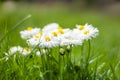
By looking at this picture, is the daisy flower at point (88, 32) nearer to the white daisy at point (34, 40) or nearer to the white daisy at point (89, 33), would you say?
the white daisy at point (89, 33)

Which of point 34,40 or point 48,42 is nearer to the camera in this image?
point 48,42

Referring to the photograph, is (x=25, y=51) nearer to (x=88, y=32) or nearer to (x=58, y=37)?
(x=58, y=37)

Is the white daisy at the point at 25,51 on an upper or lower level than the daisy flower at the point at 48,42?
upper

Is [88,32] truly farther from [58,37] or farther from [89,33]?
[58,37]

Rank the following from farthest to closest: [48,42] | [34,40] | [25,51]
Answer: [25,51] < [34,40] < [48,42]

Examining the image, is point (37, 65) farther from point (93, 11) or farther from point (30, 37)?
point (93, 11)

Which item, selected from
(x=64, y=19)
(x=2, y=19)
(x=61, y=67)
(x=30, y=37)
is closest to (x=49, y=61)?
(x=61, y=67)

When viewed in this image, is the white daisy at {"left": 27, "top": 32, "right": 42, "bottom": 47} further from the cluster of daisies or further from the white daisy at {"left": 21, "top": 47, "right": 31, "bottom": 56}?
the white daisy at {"left": 21, "top": 47, "right": 31, "bottom": 56}

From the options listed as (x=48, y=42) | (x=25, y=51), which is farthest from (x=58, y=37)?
(x=25, y=51)

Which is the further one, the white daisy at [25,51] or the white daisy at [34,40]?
the white daisy at [25,51]

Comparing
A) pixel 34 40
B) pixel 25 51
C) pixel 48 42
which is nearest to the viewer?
pixel 48 42

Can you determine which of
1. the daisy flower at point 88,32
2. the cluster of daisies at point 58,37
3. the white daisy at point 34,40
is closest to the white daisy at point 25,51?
the cluster of daisies at point 58,37
